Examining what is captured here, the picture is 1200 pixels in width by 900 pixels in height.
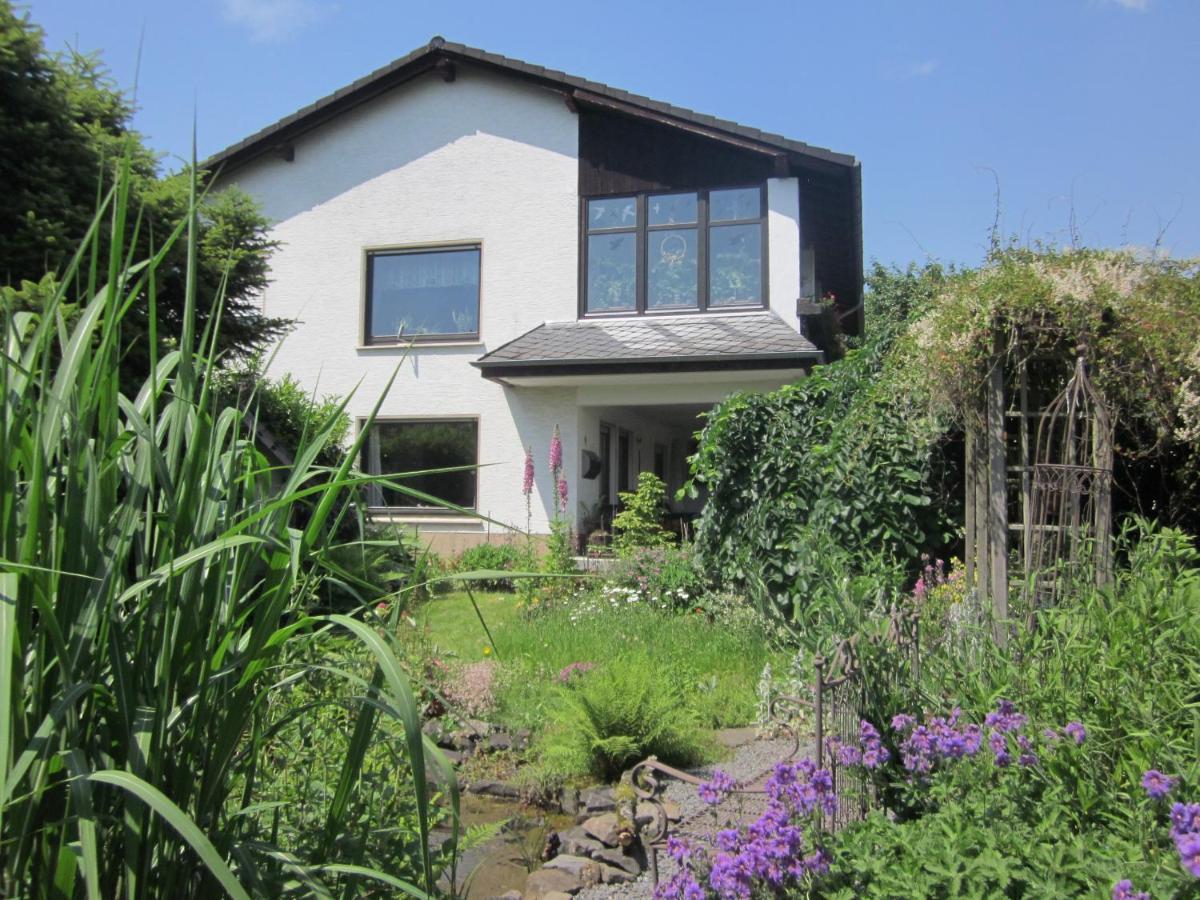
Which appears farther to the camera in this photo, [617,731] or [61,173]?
[61,173]

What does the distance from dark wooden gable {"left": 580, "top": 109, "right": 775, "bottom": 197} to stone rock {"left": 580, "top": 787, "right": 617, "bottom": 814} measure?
10.4m

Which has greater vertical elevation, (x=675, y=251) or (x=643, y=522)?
(x=675, y=251)

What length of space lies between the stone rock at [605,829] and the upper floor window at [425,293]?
10.8m

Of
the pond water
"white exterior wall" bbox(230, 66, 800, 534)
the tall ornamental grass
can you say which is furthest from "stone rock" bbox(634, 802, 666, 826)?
"white exterior wall" bbox(230, 66, 800, 534)

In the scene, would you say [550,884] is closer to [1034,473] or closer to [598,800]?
[598,800]

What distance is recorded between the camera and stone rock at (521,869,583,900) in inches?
140

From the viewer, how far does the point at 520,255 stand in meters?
14.0

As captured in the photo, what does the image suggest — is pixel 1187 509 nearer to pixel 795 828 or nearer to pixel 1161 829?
pixel 1161 829

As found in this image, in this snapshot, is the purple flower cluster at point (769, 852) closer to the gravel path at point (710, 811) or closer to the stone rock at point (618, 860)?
the gravel path at point (710, 811)

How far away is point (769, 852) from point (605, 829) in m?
2.01

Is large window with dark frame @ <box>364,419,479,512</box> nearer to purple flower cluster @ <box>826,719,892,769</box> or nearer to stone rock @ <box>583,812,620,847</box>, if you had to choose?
stone rock @ <box>583,812,620,847</box>

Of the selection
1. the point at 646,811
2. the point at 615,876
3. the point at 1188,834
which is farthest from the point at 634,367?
the point at 1188,834

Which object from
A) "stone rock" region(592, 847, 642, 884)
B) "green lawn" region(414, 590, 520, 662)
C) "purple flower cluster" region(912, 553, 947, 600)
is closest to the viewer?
"stone rock" region(592, 847, 642, 884)

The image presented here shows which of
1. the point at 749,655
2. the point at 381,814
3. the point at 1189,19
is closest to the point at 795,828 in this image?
the point at 381,814
